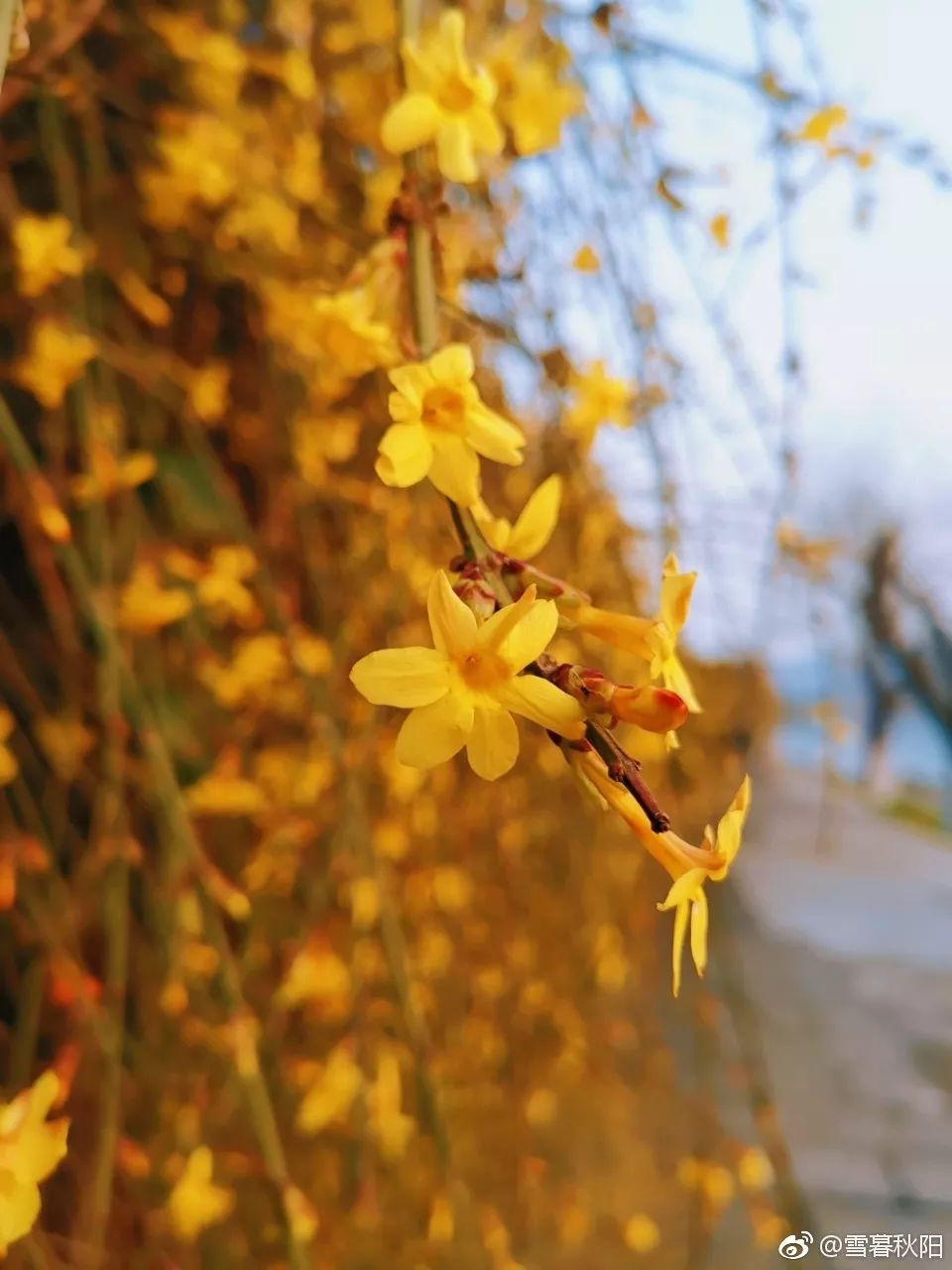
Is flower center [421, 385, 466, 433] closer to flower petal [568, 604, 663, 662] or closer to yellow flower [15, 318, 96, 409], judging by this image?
flower petal [568, 604, 663, 662]

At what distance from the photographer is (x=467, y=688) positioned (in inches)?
8.5

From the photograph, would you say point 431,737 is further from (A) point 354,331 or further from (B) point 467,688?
(A) point 354,331

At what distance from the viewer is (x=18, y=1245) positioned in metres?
0.47

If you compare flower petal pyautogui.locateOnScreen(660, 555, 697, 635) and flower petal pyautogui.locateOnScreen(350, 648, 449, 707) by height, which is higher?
flower petal pyautogui.locateOnScreen(660, 555, 697, 635)

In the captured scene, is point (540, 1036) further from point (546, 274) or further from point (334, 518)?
point (546, 274)

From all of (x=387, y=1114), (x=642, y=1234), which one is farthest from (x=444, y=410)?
(x=642, y=1234)

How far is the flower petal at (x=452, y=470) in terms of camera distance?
0.83 feet

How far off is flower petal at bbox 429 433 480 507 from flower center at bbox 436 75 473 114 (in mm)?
141

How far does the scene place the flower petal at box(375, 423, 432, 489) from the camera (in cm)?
24

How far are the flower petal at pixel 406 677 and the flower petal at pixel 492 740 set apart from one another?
1cm

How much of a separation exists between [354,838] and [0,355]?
45cm

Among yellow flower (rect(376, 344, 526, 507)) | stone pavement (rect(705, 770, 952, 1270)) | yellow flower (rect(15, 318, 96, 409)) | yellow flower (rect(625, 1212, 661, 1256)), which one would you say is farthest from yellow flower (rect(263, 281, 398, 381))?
yellow flower (rect(625, 1212, 661, 1256))

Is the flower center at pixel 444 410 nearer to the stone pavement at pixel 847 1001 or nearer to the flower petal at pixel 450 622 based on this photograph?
the flower petal at pixel 450 622

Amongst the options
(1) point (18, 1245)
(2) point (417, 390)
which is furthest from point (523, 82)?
(1) point (18, 1245)
